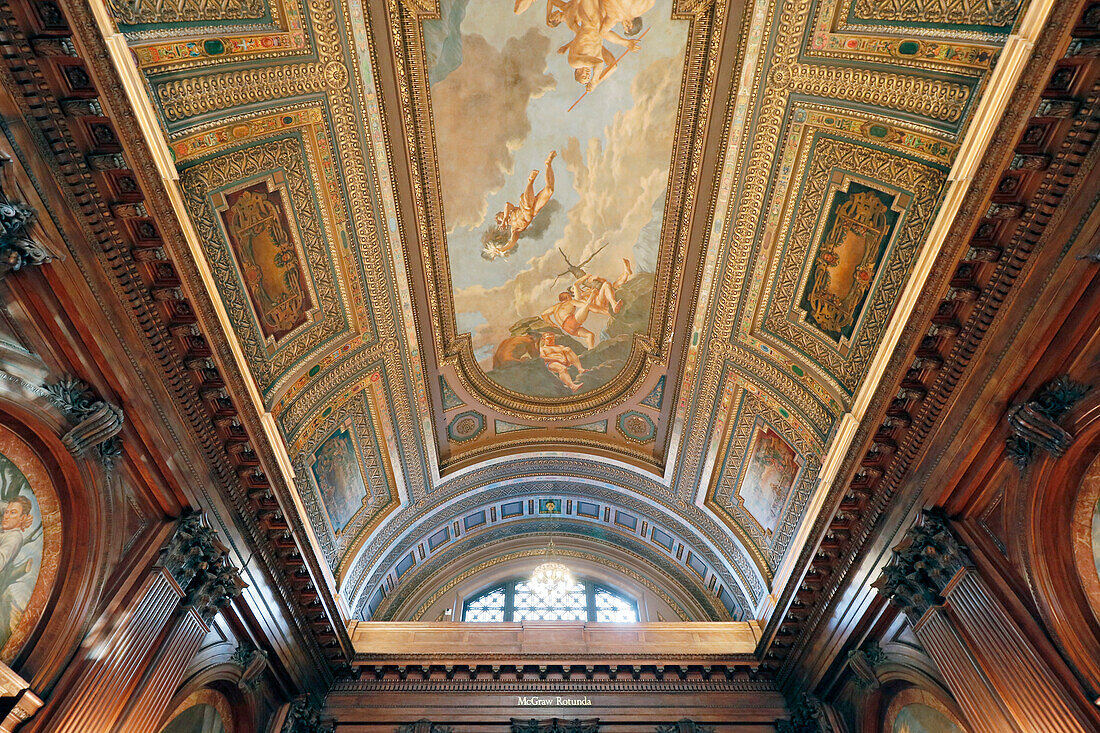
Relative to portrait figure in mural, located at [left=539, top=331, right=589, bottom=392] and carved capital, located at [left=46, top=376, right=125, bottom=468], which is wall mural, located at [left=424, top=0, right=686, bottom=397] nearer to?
portrait figure in mural, located at [left=539, top=331, right=589, bottom=392]

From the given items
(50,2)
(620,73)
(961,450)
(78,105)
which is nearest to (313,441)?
(78,105)

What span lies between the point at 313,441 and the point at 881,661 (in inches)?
407

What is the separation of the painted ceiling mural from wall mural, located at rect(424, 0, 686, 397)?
4cm

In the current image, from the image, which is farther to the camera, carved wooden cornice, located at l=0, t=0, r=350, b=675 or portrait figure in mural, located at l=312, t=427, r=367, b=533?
portrait figure in mural, located at l=312, t=427, r=367, b=533

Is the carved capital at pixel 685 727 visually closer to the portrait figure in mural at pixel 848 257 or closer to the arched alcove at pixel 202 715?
the arched alcove at pixel 202 715

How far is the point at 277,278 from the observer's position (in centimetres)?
902

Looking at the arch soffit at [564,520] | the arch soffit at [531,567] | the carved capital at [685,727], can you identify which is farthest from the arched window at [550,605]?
the carved capital at [685,727]

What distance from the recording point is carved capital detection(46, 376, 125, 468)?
622 centimetres

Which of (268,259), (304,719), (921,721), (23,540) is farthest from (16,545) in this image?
(921,721)

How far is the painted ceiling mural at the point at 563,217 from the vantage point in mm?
7406

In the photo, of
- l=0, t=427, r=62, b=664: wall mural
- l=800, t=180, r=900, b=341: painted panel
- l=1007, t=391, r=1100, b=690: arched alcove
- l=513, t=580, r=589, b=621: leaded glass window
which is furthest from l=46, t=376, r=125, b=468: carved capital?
l=513, t=580, r=589, b=621: leaded glass window

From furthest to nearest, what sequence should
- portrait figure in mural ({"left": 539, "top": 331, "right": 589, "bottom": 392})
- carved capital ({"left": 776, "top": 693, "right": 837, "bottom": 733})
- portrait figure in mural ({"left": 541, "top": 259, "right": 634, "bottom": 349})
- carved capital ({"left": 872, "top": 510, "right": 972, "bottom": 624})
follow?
portrait figure in mural ({"left": 539, "top": 331, "right": 589, "bottom": 392}) < portrait figure in mural ({"left": 541, "top": 259, "right": 634, "bottom": 349}) < carved capital ({"left": 776, "top": 693, "right": 837, "bottom": 733}) < carved capital ({"left": 872, "top": 510, "right": 972, "bottom": 624})

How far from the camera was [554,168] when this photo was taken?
→ 1049cm

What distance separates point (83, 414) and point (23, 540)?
141 centimetres
